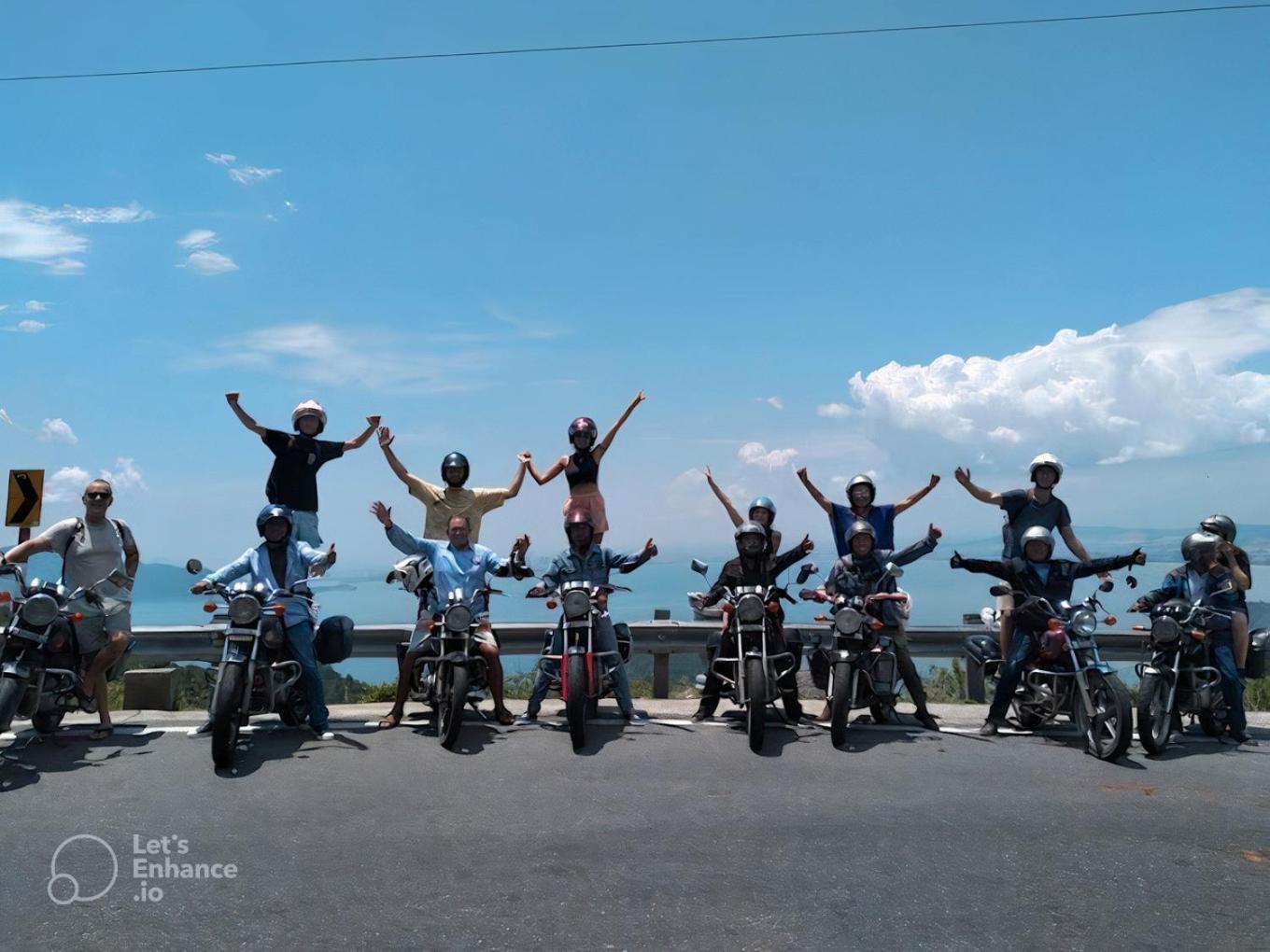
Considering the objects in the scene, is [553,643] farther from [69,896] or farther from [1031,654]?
[69,896]

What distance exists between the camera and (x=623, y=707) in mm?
9406

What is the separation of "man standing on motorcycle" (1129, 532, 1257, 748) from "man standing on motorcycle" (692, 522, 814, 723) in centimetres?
304

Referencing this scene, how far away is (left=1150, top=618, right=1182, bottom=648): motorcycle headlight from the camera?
8711mm

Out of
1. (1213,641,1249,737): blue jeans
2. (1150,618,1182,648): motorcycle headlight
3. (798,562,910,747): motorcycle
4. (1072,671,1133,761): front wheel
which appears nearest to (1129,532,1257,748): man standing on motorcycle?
(1213,641,1249,737): blue jeans

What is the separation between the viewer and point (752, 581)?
9453 millimetres

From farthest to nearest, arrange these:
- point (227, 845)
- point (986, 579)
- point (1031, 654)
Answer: point (986, 579) → point (1031, 654) → point (227, 845)

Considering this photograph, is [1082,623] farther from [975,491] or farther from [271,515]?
[271,515]

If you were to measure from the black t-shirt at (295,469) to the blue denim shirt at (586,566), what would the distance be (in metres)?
2.40

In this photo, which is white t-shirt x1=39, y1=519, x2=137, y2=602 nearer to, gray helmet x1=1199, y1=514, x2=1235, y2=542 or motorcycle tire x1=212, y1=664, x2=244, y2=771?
motorcycle tire x1=212, y1=664, x2=244, y2=771

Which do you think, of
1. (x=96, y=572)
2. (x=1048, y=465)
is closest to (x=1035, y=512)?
(x=1048, y=465)

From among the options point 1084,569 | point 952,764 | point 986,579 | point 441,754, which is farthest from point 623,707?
point 1084,569

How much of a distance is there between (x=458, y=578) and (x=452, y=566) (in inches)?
4.7

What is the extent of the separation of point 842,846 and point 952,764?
242cm

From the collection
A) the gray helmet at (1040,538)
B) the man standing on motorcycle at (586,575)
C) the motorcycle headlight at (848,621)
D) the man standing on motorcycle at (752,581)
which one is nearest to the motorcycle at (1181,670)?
the gray helmet at (1040,538)
